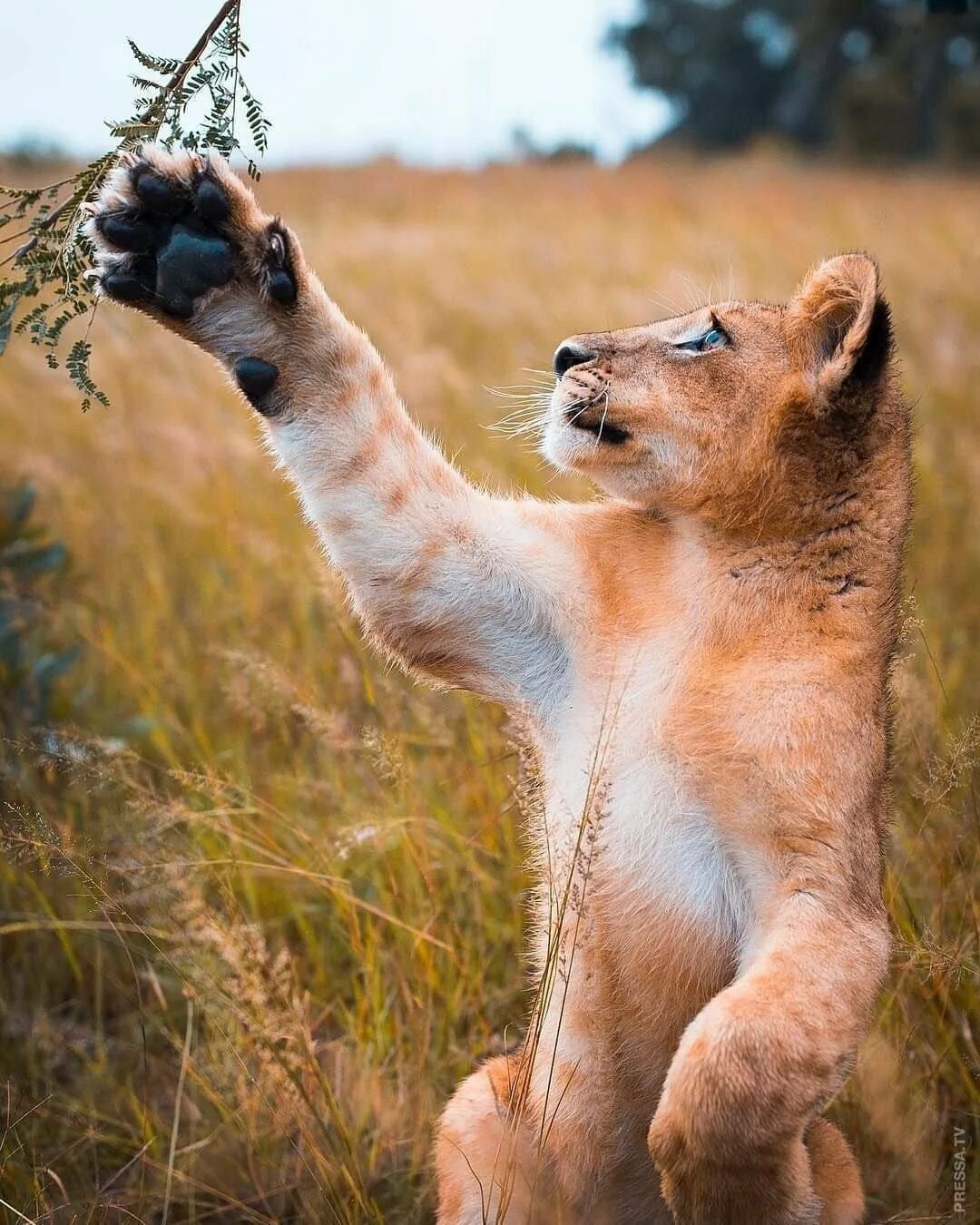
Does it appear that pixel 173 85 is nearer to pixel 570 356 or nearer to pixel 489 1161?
pixel 570 356

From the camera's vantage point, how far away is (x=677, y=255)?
1075 cm

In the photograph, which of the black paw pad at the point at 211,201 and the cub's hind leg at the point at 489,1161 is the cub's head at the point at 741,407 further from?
the cub's hind leg at the point at 489,1161

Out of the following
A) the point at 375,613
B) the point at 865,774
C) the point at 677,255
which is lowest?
the point at 865,774

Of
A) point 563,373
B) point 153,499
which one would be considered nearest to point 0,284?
point 563,373

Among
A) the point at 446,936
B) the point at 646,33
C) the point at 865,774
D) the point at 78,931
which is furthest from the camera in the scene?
the point at 646,33

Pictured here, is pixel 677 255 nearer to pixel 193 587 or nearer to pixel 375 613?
pixel 193 587

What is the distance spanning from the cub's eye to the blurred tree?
1681 cm

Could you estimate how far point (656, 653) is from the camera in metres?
2.43

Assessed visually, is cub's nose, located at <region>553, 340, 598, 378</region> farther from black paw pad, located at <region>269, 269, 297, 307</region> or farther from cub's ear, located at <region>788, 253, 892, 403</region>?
black paw pad, located at <region>269, 269, 297, 307</region>

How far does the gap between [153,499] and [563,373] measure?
4.22 metres

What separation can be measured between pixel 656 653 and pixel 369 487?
26.7 inches

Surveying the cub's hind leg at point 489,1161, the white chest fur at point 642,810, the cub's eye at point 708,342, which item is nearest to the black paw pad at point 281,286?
the cub's eye at point 708,342

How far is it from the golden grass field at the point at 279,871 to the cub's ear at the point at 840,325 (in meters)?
0.48

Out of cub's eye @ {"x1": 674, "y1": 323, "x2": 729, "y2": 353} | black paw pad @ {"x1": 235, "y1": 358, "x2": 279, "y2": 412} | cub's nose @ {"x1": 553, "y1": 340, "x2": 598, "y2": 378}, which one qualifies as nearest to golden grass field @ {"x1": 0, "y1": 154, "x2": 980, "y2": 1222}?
cub's eye @ {"x1": 674, "y1": 323, "x2": 729, "y2": 353}
